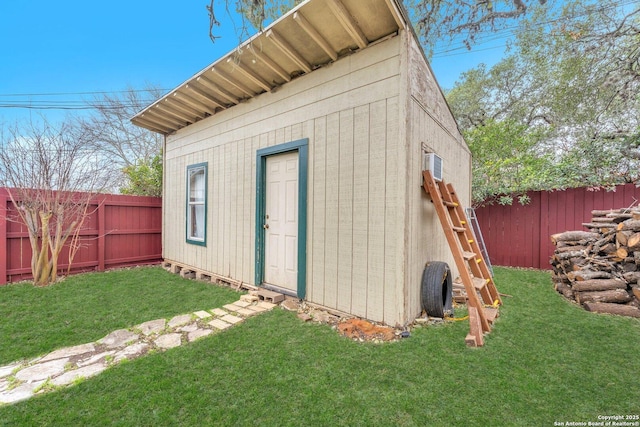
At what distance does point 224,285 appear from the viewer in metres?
4.47

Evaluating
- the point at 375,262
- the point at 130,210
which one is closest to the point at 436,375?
the point at 375,262

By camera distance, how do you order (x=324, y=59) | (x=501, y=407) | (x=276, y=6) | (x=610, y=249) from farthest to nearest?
(x=610, y=249), (x=324, y=59), (x=276, y=6), (x=501, y=407)

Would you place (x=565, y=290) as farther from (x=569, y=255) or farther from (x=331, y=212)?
(x=331, y=212)

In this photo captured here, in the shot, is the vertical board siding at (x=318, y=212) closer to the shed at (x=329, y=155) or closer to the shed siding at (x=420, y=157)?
the shed at (x=329, y=155)

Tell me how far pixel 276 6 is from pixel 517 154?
24.9 ft

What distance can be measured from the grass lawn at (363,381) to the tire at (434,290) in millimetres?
200

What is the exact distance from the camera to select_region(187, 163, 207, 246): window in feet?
16.3

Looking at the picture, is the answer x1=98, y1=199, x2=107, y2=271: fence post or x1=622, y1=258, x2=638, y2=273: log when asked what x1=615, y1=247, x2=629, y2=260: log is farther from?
x1=98, y1=199, x2=107, y2=271: fence post

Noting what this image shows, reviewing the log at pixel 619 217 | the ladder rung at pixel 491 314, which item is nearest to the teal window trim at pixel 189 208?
the ladder rung at pixel 491 314

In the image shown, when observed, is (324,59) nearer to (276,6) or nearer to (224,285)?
(276,6)

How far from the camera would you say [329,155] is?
312cm

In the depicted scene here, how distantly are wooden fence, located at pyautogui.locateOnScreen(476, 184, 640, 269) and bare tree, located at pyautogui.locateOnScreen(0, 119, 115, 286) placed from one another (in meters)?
8.77

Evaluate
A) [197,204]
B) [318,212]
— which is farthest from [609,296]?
[197,204]

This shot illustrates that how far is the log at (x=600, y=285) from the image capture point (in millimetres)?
3273
